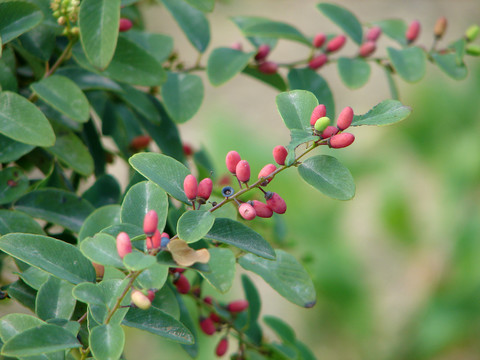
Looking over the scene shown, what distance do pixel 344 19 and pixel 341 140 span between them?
17.6 inches

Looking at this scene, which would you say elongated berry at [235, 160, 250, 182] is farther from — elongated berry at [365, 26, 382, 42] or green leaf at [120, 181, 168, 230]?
elongated berry at [365, 26, 382, 42]

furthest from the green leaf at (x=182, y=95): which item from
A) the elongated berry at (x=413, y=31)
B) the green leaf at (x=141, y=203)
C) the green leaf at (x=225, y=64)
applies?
the elongated berry at (x=413, y=31)

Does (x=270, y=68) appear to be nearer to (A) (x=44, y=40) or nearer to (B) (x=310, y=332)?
(A) (x=44, y=40)

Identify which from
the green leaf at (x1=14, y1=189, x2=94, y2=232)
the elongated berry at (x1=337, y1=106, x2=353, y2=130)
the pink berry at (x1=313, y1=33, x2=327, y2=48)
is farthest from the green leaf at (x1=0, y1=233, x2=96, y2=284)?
the pink berry at (x1=313, y1=33, x2=327, y2=48)

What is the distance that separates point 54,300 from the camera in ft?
1.81

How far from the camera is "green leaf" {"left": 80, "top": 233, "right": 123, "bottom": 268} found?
18.1 inches

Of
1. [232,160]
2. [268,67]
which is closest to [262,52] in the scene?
[268,67]

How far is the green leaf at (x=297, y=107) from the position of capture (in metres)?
0.53

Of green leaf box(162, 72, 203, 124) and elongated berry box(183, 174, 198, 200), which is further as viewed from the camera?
green leaf box(162, 72, 203, 124)

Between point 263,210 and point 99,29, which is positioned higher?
point 99,29

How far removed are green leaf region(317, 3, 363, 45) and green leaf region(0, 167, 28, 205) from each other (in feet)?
1.65

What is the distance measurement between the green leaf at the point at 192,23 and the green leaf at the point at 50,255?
438mm

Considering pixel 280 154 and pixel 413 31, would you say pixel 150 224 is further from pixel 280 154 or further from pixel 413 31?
pixel 413 31

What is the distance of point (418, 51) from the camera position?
85 cm
